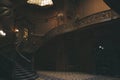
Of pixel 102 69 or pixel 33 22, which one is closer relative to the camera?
pixel 102 69

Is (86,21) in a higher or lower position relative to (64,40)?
higher

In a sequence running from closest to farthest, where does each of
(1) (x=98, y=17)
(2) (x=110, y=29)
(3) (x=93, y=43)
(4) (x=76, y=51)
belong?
(1) (x=98, y=17) → (2) (x=110, y=29) → (3) (x=93, y=43) → (4) (x=76, y=51)

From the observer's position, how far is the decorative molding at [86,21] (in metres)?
17.9

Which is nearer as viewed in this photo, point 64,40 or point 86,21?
point 86,21

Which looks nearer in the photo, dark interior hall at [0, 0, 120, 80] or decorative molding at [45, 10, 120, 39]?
dark interior hall at [0, 0, 120, 80]

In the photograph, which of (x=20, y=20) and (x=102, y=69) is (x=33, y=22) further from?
(x=102, y=69)

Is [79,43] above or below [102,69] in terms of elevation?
above

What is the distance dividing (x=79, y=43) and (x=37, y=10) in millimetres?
7372

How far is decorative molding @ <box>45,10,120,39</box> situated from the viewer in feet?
58.9

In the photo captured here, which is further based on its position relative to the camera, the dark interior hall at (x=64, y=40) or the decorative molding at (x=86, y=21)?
the decorative molding at (x=86, y=21)

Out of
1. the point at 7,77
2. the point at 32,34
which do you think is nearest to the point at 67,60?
the point at 32,34

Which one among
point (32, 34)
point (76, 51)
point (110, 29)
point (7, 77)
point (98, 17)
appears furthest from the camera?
point (32, 34)

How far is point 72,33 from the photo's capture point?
74.4ft

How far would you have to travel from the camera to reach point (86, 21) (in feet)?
65.7
